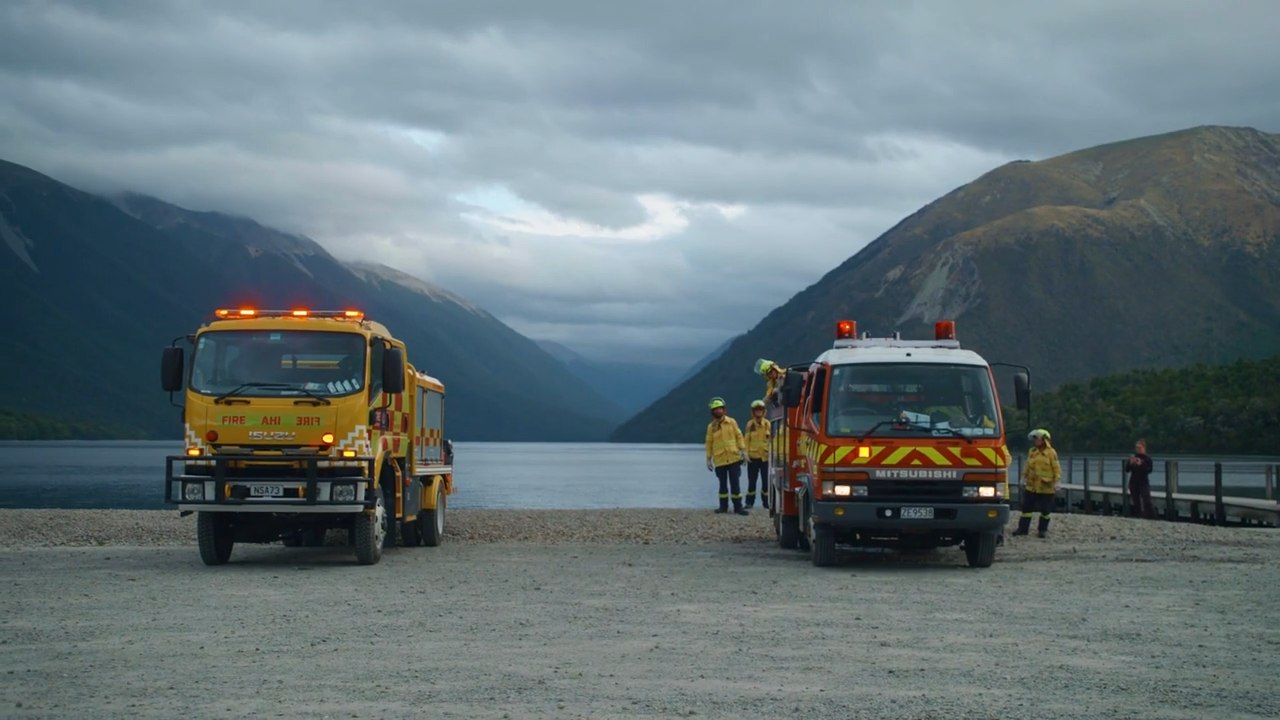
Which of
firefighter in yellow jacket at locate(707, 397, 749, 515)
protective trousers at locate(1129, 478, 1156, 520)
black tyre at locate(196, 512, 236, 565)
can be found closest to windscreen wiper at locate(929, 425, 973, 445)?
black tyre at locate(196, 512, 236, 565)

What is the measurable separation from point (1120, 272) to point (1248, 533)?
482 ft

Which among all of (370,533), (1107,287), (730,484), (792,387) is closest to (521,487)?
(730,484)

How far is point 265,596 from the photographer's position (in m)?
13.7

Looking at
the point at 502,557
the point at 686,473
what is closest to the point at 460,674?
the point at 502,557

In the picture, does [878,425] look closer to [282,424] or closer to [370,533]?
[370,533]

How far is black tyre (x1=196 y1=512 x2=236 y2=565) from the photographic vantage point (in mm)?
16734

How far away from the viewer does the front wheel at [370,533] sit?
55.2 feet

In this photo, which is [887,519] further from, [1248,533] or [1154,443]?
[1154,443]

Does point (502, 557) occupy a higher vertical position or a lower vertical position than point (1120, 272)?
lower

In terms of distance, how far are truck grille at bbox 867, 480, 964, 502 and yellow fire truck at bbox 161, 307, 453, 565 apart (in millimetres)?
5894

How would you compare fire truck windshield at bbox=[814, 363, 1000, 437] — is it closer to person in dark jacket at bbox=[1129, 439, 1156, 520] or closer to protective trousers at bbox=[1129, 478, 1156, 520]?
person in dark jacket at bbox=[1129, 439, 1156, 520]

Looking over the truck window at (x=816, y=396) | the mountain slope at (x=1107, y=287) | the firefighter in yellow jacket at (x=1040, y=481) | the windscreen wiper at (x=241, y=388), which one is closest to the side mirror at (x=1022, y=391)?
the truck window at (x=816, y=396)

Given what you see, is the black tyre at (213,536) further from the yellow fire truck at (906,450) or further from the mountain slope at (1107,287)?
the mountain slope at (1107,287)

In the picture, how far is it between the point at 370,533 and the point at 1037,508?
12088mm
